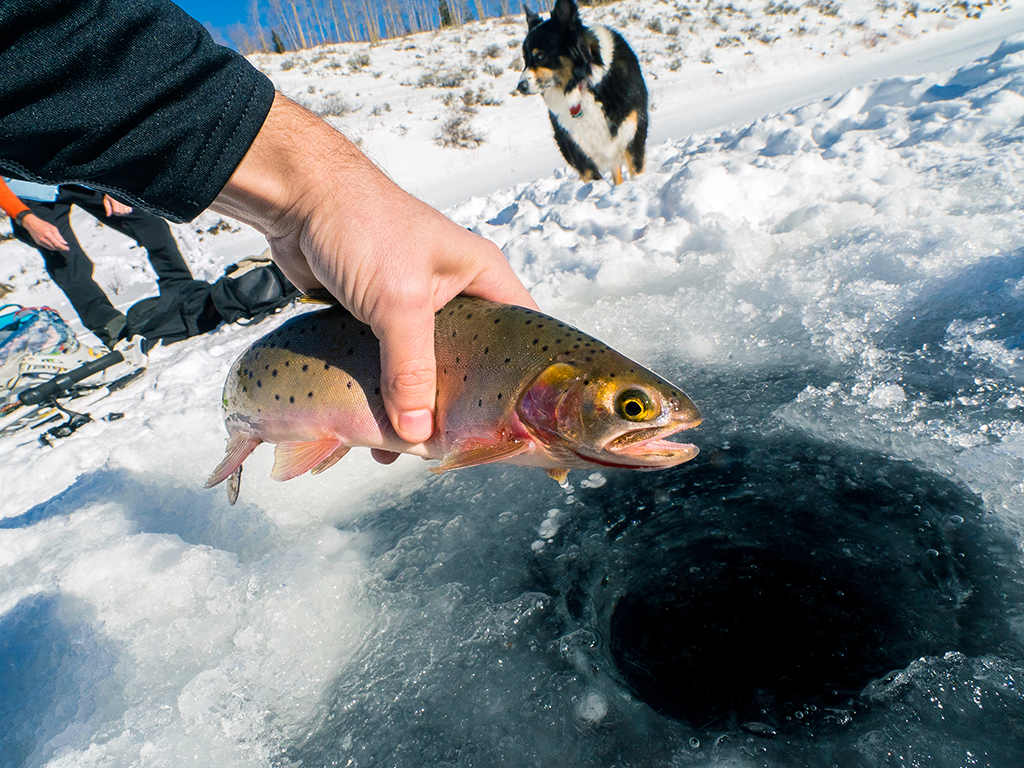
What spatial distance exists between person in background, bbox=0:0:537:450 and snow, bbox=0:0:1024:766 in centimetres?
97

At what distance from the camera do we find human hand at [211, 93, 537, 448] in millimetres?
1455

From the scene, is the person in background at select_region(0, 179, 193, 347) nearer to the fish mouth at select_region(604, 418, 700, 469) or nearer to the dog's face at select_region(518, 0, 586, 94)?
the dog's face at select_region(518, 0, 586, 94)

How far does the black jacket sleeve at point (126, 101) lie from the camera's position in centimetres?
116

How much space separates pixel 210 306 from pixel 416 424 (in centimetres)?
481

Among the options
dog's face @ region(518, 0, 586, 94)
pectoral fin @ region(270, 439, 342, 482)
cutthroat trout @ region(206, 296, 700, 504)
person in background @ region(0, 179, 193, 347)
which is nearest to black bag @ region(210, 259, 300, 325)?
person in background @ region(0, 179, 193, 347)

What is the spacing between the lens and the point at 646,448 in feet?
4.28

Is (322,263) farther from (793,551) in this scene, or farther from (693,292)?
(693,292)

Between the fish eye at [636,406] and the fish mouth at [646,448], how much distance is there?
4 centimetres

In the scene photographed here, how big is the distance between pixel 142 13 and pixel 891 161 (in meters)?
4.99

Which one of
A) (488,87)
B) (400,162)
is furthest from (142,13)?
(488,87)

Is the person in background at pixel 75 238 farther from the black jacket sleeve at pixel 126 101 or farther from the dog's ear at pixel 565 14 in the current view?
the dog's ear at pixel 565 14

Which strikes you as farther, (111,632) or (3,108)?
(111,632)

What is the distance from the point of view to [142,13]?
4.05 ft

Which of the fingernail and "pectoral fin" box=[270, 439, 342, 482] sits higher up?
the fingernail
